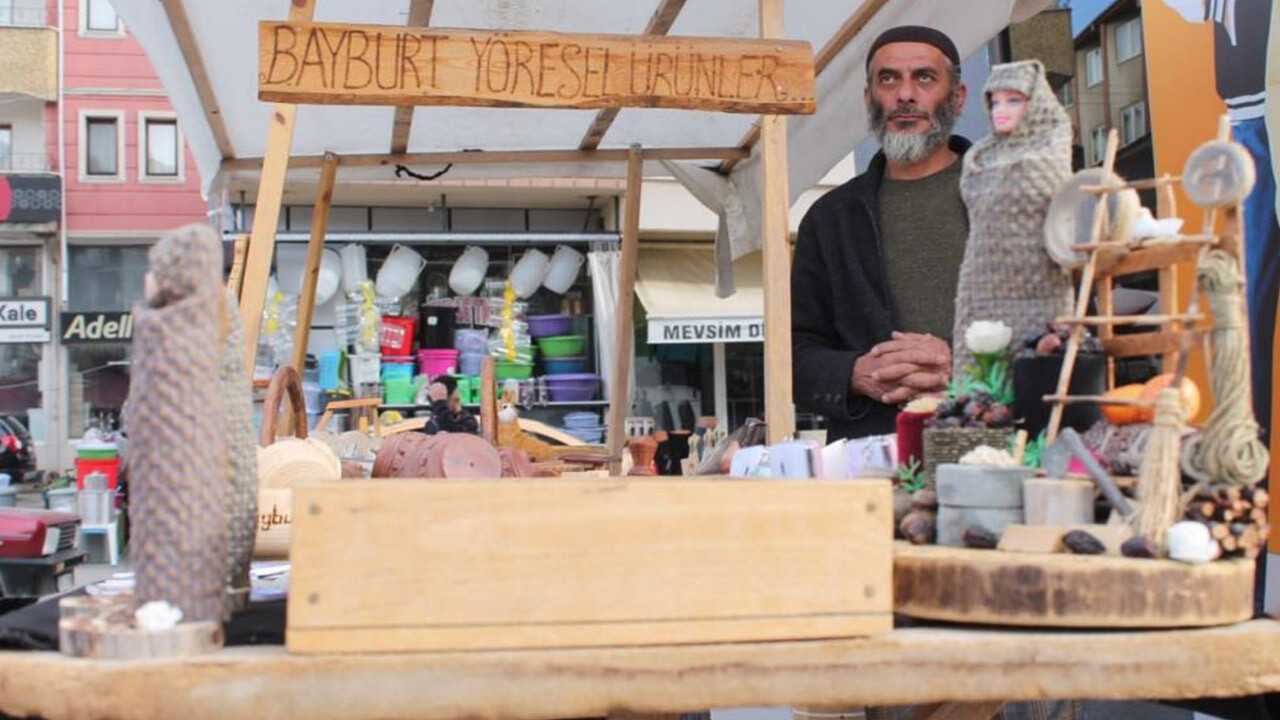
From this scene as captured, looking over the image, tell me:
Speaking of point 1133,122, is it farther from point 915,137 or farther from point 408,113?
point 408,113

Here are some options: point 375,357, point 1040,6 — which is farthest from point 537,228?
point 1040,6

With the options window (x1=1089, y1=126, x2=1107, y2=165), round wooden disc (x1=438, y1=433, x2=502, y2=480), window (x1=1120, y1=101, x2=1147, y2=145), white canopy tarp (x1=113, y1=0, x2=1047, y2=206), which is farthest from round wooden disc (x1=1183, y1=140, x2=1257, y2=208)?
window (x1=1089, y1=126, x2=1107, y2=165)

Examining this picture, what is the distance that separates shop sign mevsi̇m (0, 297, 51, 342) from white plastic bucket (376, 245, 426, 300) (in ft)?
23.4

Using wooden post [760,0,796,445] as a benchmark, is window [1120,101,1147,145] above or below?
above

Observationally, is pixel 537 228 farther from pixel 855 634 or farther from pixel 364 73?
pixel 855 634

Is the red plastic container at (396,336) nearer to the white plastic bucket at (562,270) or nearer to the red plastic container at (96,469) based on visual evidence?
the white plastic bucket at (562,270)

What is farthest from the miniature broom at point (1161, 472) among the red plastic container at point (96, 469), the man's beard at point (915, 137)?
the red plastic container at point (96, 469)

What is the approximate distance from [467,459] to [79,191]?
54.4ft

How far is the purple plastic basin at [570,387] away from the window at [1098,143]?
810 centimetres

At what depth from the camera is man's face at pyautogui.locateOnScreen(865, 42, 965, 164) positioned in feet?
8.22

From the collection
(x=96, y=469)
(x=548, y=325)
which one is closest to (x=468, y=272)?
(x=548, y=325)

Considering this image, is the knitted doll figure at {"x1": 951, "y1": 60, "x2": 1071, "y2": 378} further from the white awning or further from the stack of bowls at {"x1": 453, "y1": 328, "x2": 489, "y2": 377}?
the stack of bowls at {"x1": 453, "y1": 328, "x2": 489, "y2": 377}

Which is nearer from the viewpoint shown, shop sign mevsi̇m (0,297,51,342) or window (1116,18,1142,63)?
window (1116,18,1142,63)

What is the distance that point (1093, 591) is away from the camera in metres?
1.17
